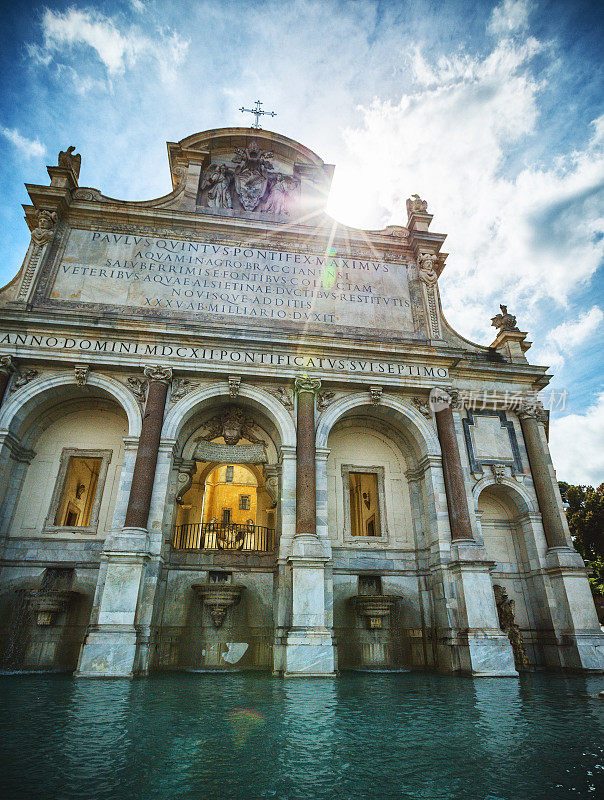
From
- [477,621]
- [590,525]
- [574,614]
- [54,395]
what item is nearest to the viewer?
[477,621]

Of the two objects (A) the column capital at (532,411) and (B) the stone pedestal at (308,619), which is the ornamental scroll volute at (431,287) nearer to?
(A) the column capital at (532,411)

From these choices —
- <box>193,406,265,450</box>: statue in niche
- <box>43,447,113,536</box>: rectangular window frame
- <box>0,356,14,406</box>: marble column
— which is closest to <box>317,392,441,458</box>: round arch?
<box>193,406,265,450</box>: statue in niche

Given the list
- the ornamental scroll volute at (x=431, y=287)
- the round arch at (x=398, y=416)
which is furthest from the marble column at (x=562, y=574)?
the ornamental scroll volute at (x=431, y=287)

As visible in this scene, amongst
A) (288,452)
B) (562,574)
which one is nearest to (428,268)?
(288,452)

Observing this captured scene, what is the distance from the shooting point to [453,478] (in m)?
15.9

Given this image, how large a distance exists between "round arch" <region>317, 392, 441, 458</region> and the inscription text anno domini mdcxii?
3.13 meters

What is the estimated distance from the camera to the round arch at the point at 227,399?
1559cm

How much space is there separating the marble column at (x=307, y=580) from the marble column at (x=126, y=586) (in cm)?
400

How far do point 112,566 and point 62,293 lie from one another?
31.9 feet

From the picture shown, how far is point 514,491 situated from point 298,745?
14.4 meters

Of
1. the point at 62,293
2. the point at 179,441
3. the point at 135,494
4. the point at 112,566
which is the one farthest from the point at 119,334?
the point at 112,566

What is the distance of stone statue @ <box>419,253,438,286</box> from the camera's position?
63.9ft

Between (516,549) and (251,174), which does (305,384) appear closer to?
(516,549)

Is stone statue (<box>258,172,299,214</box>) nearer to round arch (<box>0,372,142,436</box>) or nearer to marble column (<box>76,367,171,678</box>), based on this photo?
round arch (<box>0,372,142,436</box>)
